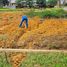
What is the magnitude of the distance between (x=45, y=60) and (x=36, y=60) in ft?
0.88

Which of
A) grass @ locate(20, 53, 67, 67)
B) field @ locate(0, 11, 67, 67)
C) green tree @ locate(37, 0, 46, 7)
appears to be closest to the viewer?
grass @ locate(20, 53, 67, 67)

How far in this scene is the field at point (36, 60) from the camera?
9.18 meters

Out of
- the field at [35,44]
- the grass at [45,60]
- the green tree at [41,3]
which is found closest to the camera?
the grass at [45,60]

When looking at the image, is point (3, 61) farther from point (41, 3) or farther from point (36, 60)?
point (41, 3)

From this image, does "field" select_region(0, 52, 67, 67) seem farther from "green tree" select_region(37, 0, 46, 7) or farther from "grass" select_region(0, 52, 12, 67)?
"green tree" select_region(37, 0, 46, 7)

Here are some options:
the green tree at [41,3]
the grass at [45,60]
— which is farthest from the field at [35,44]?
the green tree at [41,3]

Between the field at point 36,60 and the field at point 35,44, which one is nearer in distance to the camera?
the field at point 36,60

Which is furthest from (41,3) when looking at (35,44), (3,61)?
(3,61)

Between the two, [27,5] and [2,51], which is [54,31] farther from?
[27,5]

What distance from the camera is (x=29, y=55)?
9.59 metres

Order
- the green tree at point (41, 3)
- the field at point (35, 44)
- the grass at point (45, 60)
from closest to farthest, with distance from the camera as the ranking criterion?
the grass at point (45, 60) → the field at point (35, 44) → the green tree at point (41, 3)

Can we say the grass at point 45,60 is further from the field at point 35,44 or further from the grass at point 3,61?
the grass at point 3,61

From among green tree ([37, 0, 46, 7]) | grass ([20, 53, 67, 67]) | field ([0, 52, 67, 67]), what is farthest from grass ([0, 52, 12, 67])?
green tree ([37, 0, 46, 7])

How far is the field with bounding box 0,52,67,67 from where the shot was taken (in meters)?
9.18
